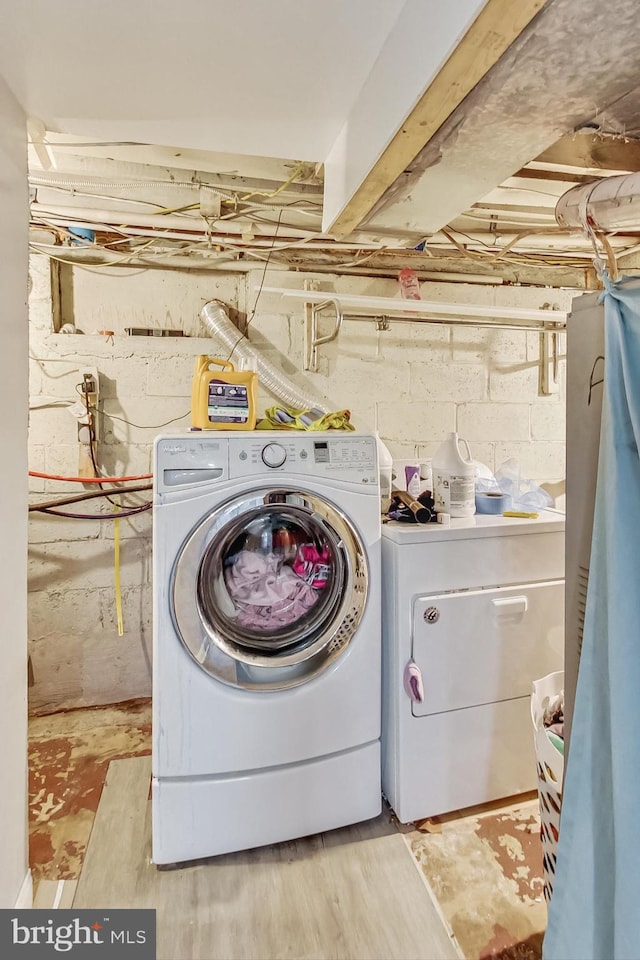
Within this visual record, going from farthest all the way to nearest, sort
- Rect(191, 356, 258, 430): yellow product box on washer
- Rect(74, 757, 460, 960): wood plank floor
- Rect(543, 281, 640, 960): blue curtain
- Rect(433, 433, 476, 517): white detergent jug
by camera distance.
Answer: Rect(433, 433, 476, 517): white detergent jug < Rect(191, 356, 258, 430): yellow product box on washer < Rect(74, 757, 460, 960): wood plank floor < Rect(543, 281, 640, 960): blue curtain

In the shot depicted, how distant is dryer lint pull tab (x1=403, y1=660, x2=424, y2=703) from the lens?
5.32 feet

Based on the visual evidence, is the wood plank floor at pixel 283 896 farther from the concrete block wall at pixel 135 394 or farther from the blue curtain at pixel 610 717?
the concrete block wall at pixel 135 394

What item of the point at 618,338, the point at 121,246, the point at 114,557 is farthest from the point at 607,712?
the point at 121,246

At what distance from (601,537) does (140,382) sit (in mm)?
2091

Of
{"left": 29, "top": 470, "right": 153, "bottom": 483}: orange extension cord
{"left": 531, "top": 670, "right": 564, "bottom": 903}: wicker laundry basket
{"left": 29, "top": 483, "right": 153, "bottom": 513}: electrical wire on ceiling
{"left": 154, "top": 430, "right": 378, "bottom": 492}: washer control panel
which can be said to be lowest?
{"left": 531, "top": 670, "right": 564, "bottom": 903}: wicker laundry basket

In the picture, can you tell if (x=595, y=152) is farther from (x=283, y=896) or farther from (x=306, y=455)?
(x=283, y=896)

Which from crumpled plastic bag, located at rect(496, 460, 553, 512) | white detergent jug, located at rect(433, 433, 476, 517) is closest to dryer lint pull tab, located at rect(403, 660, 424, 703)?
white detergent jug, located at rect(433, 433, 476, 517)

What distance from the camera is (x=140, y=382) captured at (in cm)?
240

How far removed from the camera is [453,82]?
100 centimetres

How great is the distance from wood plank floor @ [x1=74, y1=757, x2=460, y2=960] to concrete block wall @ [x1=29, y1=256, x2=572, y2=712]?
868 mm

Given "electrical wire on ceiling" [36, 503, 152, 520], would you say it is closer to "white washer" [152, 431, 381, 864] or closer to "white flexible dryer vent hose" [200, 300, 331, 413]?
"white flexible dryer vent hose" [200, 300, 331, 413]

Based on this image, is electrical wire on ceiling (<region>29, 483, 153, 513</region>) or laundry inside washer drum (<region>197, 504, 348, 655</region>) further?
electrical wire on ceiling (<region>29, 483, 153, 513</region>)

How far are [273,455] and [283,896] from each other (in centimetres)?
125

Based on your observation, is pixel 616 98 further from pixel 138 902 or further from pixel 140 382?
pixel 138 902
